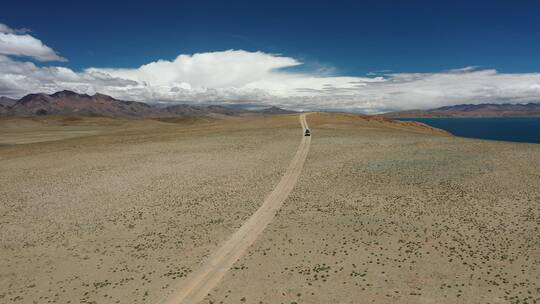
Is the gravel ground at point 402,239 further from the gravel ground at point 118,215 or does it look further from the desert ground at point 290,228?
the gravel ground at point 118,215

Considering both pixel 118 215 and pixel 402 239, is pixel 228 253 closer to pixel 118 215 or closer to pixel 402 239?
pixel 402 239

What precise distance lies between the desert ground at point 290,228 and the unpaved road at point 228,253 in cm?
62

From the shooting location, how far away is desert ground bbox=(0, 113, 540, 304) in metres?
20.2

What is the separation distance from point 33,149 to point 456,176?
257 feet

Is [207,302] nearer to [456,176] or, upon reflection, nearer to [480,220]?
[480,220]

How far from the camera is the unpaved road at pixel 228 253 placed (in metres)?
19.7

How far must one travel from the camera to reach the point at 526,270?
820 inches

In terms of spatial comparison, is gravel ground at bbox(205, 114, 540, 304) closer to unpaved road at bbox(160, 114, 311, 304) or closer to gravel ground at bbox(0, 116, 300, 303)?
unpaved road at bbox(160, 114, 311, 304)

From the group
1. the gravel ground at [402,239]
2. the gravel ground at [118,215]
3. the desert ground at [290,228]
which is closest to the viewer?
the gravel ground at [402,239]

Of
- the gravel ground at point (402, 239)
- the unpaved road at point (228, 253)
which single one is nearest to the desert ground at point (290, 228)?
the gravel ground at point (402, 239)

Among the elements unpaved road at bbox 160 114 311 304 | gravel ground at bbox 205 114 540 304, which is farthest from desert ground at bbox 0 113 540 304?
unpaved road at bbox 160 114 311 304

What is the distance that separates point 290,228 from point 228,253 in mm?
6195

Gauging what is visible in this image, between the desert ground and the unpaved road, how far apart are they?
62 cm

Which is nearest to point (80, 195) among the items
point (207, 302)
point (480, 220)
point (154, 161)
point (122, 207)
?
point (122, 207)
